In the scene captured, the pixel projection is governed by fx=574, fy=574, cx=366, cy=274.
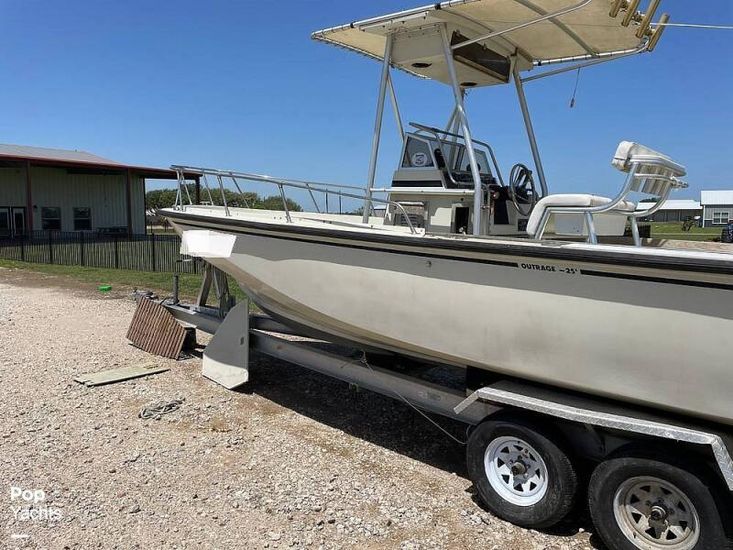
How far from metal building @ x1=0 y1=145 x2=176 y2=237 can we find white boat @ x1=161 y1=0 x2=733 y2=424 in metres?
23.3

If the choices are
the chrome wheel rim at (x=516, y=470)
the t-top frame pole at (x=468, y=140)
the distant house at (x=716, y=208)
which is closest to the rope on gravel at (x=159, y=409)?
the chrome wheel rim at (x=516, y=470)

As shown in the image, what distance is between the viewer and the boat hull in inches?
114

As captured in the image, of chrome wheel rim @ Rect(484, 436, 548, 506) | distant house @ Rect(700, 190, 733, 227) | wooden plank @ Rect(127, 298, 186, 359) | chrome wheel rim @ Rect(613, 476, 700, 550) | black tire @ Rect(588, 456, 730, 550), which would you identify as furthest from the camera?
distant house @ Rect(700, 190, 733, 227)

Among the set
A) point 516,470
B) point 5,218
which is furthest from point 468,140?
point 5,218

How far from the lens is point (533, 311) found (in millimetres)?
3391

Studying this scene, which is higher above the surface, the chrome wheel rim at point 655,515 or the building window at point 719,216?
the building window at point 719,216

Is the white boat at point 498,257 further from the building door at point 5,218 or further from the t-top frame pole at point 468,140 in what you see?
the building door at point 5,218

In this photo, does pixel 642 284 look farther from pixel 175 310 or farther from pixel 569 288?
pixel 175 310

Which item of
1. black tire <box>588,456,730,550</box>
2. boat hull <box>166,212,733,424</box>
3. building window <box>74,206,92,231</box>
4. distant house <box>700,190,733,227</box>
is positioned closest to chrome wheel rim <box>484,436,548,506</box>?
black tire <box>588,456,730,550</box>

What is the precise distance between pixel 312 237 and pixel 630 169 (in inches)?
91.6

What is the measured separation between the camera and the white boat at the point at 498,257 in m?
2.98

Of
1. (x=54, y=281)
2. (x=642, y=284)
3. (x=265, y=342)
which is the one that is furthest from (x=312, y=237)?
(x=54, y=281)

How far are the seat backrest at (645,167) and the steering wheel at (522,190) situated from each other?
58.9 inches

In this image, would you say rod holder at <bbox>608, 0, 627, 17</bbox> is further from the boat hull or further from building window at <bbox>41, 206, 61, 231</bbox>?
building window at <bbox>41, 206, 61, 231</bbox>
